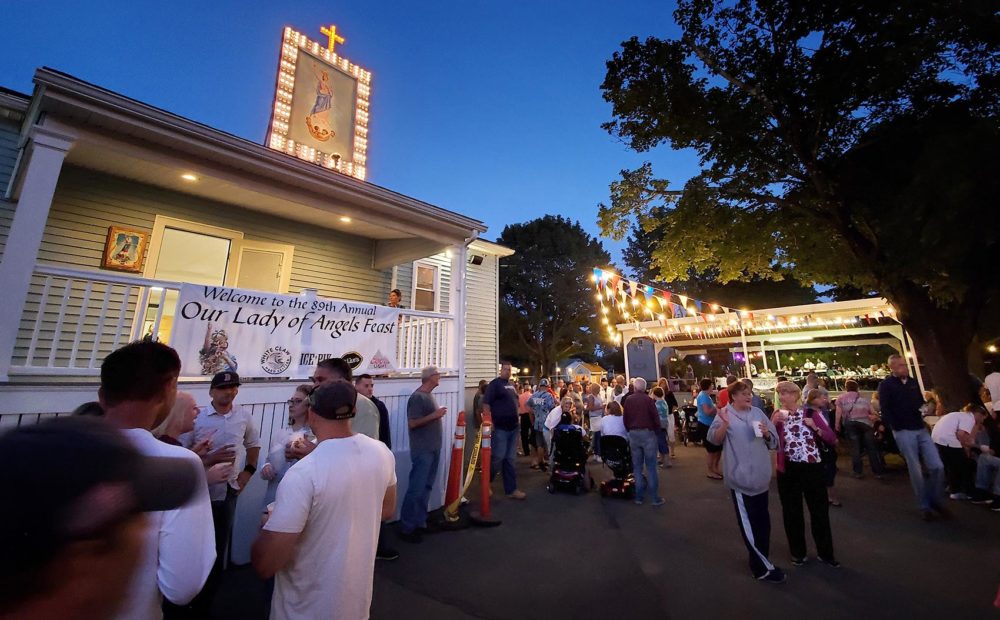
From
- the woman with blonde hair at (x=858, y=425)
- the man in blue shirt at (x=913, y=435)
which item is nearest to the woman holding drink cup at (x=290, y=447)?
the man in blue shirt at (x=913, y=435)

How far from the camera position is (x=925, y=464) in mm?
5727

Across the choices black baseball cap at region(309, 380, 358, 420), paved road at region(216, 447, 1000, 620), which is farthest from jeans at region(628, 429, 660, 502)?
black baseball cap at region(309, 380, 358, 420)

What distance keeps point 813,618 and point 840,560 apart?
5.00ft

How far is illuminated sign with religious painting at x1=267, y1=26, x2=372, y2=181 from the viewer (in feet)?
35.0

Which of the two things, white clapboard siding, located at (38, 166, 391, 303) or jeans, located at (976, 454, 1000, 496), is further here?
white clapboard siding, located at (38, 166, 391, 303)

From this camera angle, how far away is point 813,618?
136 inches

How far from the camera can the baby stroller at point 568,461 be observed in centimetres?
746

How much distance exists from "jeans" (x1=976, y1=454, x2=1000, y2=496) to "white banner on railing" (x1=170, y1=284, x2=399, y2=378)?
8881mm

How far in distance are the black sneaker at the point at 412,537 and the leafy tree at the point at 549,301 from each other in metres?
29.7

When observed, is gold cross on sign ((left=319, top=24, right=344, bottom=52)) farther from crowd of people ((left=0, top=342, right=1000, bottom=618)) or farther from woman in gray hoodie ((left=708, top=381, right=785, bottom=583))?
woman in gray hoodie ((left=708, top=381, right=785, bottom=583))

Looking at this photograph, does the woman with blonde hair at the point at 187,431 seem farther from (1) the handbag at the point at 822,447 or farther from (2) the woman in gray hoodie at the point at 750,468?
(1) the handbag at the point at 822,447

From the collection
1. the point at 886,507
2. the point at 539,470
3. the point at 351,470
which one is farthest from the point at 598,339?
the point at 351,470

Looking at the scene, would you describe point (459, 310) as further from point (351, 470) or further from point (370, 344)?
point (351, 470)

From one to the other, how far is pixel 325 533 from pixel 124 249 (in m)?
7.53
